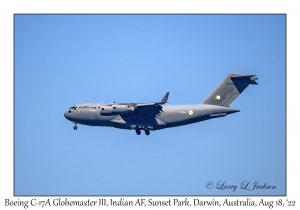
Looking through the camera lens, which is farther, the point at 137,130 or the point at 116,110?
the point at 137,130

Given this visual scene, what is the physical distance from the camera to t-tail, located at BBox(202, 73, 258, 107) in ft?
96.7

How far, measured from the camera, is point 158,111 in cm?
2898

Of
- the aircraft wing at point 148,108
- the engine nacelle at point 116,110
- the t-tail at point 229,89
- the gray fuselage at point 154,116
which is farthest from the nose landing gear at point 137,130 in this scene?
the t-tail at point 229,89

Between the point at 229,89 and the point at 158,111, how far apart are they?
391 centimetres

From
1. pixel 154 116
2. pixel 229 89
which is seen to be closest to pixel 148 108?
pixel 154 116

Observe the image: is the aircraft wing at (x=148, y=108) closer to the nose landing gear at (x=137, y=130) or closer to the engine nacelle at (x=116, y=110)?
the engine nacelle at (x=116, y=110)

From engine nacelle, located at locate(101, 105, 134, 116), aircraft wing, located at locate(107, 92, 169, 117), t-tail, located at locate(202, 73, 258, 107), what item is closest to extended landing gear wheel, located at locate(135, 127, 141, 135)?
aircraft wing, located at locate(107, 92, 169, 117)

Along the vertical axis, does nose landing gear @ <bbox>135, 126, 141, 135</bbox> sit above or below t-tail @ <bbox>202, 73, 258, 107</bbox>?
below

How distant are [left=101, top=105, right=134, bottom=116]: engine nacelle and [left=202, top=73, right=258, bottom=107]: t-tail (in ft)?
13.1

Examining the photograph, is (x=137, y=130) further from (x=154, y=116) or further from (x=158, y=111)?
(x=158, y=111)

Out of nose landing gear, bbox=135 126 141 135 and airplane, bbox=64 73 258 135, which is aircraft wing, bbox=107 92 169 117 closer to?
airplane, bbox=64 73 258 135
